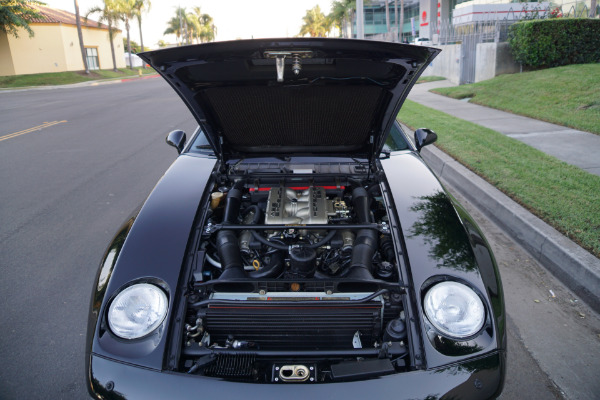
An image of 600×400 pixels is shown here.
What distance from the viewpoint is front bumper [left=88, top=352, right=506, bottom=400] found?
1.77 metres

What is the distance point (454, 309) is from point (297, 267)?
83 centimetres

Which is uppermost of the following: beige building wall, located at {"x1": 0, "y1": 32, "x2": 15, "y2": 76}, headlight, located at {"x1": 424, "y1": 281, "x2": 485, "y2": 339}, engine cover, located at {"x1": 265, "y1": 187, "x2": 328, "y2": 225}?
beige building wall, located at {"x1": 0, "y1": 32, "x2": 15, "y2": 76}

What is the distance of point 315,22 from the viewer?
81438 millimetres

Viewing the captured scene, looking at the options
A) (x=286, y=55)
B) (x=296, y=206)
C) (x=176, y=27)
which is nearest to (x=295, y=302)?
(x=296, y=206)

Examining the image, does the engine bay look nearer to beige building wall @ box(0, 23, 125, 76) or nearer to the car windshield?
the car windshield

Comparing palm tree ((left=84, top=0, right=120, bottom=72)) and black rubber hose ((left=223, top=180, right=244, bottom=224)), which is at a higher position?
palm tree ((left=84, top=0, right=120, bottom=72))

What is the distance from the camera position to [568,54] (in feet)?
42.8

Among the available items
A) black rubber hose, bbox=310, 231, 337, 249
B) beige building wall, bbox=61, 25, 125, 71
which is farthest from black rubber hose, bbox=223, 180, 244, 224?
beige building wall, bbox=61, 25, 125, 71

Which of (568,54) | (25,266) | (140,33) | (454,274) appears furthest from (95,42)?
(454,274)

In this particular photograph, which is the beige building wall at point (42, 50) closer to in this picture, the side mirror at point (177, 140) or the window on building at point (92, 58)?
the window on building at point (92, 58)

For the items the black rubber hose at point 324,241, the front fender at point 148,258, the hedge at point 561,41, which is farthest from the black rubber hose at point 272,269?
the hedge at point 561,41

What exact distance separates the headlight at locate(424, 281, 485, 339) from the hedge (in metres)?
13.7

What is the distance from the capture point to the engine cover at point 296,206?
9.39 ft

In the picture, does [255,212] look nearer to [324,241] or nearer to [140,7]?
[324,241]
